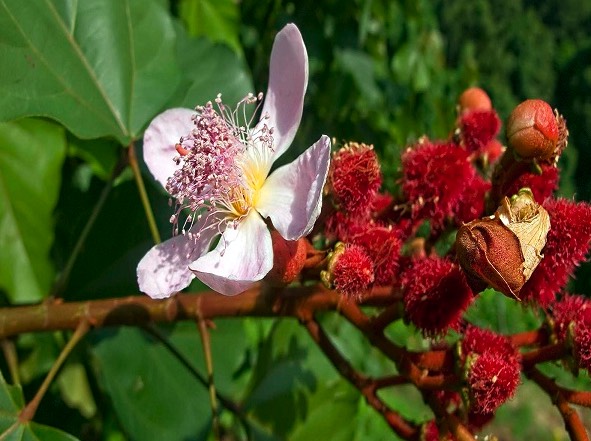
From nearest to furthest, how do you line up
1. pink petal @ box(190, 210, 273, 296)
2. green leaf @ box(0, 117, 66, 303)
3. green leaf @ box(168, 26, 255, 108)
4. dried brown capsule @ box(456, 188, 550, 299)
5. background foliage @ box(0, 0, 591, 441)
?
dried brown capsule @ box(456, 188, 550, 299) < pink petal @ box(190, 210, 273, 296) < background foliage @ box(0, 0, 591, 441) < green leaf @ box(168, 26, 255, 108) < green leaf @ box(0, 117, 66, 303)

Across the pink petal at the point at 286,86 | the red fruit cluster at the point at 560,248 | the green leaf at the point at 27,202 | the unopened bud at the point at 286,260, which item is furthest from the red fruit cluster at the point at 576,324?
the green leaf at the point at 27,202

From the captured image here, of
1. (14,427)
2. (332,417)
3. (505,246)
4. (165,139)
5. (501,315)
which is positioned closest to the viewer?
(505,246)

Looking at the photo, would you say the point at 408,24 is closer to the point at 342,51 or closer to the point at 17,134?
the point at 342,51

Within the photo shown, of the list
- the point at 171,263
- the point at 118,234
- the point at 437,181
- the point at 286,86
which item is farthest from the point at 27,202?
the point at 437,181

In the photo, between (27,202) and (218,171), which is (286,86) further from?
(27,202)

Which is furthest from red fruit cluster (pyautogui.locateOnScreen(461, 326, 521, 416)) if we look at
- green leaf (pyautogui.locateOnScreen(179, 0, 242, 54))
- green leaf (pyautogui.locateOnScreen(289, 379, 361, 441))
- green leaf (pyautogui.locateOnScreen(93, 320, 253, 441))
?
green leaf (pyautogui.locateOnScreen(179, 0, 242, 54))

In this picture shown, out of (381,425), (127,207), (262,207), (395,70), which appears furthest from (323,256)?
(395,70)

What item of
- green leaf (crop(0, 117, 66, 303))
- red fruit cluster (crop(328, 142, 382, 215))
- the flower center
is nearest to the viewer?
red fruit cluster (crop(328, 142, 382, 215))

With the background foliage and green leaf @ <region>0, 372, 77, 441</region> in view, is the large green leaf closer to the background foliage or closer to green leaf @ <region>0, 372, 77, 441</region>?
the background foliage
